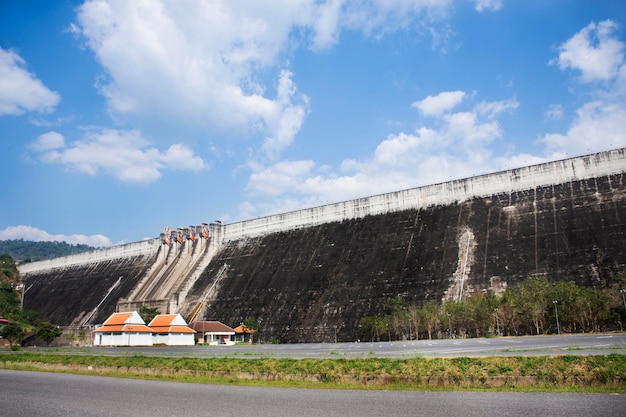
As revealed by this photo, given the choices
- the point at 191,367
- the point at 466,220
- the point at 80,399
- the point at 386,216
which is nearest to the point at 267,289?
the point at 386,216

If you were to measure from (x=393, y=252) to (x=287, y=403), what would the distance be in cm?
2825

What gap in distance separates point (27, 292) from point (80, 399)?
66361 mm

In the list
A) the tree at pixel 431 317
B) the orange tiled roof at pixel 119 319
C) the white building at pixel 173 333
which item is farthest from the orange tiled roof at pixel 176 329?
the tree at pixel 431 317

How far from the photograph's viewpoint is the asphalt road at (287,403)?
738 cm

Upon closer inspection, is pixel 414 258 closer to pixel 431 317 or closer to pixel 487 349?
pixel 431 317

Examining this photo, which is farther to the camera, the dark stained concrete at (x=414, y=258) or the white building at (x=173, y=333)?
the white building at (x=173, y=333)

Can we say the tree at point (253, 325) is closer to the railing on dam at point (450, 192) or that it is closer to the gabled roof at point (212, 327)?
the gabled roof at point (212, 327)

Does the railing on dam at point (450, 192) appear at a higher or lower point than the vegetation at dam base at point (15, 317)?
higher

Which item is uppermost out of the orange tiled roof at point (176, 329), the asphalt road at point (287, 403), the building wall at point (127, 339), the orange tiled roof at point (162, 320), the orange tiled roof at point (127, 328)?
the orange tiled roof at point (162, 320)

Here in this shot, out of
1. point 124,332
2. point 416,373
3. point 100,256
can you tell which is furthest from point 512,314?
point 100,256

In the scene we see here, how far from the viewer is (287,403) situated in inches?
344

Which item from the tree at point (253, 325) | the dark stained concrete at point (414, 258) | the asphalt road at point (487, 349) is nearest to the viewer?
the asphalt road at point (487, 349)

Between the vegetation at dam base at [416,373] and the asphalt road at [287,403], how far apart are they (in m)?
0.90

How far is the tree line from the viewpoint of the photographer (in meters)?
24.4
